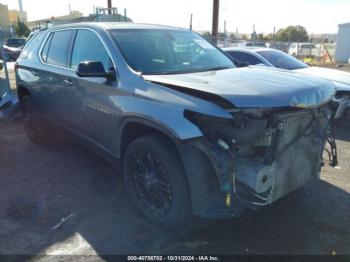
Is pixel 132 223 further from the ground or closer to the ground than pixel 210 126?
closer to the ground

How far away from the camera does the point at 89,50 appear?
4.03 meters

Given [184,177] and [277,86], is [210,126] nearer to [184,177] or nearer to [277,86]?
[184,177]

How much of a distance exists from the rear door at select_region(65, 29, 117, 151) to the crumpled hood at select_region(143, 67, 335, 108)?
63cm

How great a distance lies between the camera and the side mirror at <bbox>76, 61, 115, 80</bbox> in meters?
3.44

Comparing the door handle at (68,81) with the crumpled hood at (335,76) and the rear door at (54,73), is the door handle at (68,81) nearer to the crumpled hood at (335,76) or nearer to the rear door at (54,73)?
the rear door at (54,73)

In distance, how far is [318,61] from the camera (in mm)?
27125

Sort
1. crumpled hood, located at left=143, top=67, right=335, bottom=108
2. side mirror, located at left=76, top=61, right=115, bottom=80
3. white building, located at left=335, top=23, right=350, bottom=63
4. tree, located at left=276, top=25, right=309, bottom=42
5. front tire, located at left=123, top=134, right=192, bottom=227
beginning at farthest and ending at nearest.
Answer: tree, located at left=276, top=25, right=309, bottom=42
white building, located at left=335, top=23, right=350, bottom=63
side mirror, located at left=76, top=61, right=115, bottom=80
front tire, located at left=123, top=134, right=192, bottom=227
crumpled hood, located at left=143, top=67, right=335, bottom=108

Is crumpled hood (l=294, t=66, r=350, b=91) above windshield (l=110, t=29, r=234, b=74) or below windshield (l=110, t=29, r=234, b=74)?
below

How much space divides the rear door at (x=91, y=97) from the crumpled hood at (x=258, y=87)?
63 centimetres

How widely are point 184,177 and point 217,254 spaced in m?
0.73

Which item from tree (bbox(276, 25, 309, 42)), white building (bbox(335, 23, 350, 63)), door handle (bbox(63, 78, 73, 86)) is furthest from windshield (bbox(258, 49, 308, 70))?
tree (bbox(276, 25, 309, 42))

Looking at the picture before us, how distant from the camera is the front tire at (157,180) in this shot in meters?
2.95

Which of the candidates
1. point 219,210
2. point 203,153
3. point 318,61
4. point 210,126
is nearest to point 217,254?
point 219,210

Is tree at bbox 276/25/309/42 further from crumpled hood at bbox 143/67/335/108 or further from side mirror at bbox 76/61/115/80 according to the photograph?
side mirror at bbox 76/61/115/80
